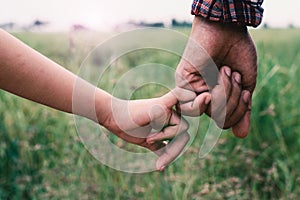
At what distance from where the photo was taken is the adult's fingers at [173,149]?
1512 mm

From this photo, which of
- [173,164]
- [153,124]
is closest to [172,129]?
[153,124]

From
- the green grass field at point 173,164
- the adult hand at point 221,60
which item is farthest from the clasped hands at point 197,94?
the green grass field at point 173,164

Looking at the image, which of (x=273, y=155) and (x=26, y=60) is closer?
(x=26, y=60)

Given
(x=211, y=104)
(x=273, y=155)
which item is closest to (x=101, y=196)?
(x=273, y=155)

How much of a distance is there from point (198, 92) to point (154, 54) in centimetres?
161

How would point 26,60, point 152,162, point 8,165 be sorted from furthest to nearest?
point 8,165
point 152,162
point 26,60

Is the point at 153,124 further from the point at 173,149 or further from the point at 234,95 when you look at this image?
the point at 234,95

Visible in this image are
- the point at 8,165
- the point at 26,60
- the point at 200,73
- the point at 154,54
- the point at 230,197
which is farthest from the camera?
the point at 154,54

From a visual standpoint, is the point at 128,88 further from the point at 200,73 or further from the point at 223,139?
the point at 200,73

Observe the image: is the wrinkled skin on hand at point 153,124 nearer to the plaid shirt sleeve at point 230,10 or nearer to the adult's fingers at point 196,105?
the adult's fingers at point 196,105

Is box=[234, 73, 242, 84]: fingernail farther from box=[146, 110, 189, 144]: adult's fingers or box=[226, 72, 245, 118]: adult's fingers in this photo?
box=[146, 110, 189, 144]: adult's fingers

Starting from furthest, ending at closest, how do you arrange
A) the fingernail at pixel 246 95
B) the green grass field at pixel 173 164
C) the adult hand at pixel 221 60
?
the green grass field at pixel 173 164 < the fingernail at pixel 246 95 < the adult hand at pixel 221 60

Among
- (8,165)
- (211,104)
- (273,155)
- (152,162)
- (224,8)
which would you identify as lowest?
(8,165)

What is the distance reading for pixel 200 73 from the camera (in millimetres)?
1459
